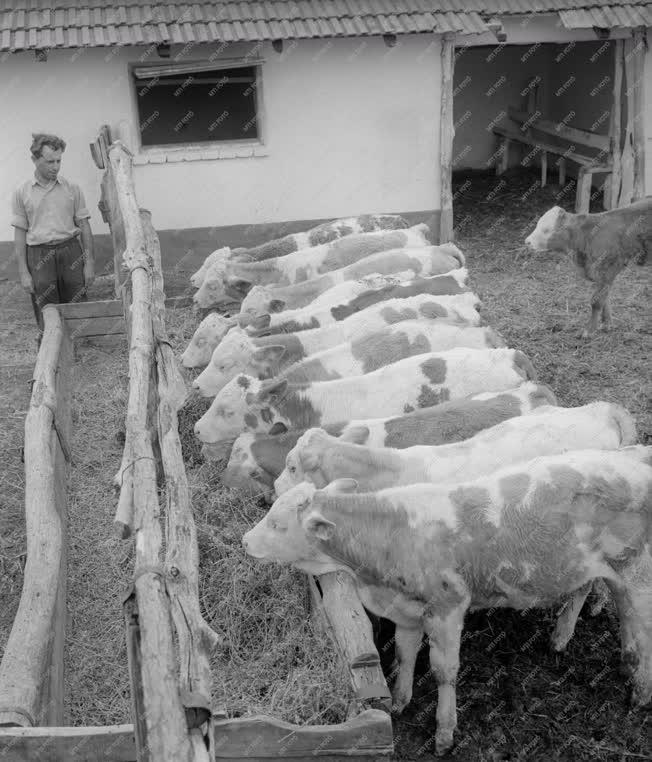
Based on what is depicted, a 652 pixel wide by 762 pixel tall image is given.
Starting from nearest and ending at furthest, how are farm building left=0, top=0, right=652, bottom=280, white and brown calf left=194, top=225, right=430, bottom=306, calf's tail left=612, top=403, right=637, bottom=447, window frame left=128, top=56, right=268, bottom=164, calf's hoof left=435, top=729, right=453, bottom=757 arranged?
1. calf's hoof left=435, top=729, right=453, bottom=757
2. calf's tail left=612, top=403, right=637, bottom=447
3. white and brown calf left=194, top=225, right=430, bottom=306
4. farm building left=0, top=0, right=652, bottom=280
5. window frame left=128, top=56, right=268, bottom=164

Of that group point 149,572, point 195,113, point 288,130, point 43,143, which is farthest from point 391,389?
point 195,113

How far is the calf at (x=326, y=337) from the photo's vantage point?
7566 mm

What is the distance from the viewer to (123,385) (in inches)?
373

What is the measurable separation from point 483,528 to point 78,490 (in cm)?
401

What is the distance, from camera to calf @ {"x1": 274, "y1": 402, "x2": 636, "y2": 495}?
5496 mm

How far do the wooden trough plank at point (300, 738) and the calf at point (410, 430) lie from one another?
89.6 inches

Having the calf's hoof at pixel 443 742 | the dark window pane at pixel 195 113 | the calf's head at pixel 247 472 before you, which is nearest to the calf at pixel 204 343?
the calf's head at pixel 247 472

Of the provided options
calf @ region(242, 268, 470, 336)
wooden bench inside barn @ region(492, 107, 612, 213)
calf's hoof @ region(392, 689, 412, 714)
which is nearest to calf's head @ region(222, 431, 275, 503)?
calf's hoof @ region(392, 689, 412, 714)

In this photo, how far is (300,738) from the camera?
403 cm

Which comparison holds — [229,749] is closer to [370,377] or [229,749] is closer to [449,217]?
[370,377]

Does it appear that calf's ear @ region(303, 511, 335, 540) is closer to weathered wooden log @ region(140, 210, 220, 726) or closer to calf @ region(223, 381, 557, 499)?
weathered wooden log @ region(140, 210, 220, 726)

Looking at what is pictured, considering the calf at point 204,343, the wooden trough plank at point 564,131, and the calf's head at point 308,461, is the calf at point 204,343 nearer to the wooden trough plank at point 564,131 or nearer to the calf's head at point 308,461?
the calf's head at point 308,461

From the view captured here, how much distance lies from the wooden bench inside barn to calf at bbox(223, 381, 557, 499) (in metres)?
8.27

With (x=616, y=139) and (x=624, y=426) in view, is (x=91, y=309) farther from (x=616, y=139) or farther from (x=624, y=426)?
(x=616, y=139)
